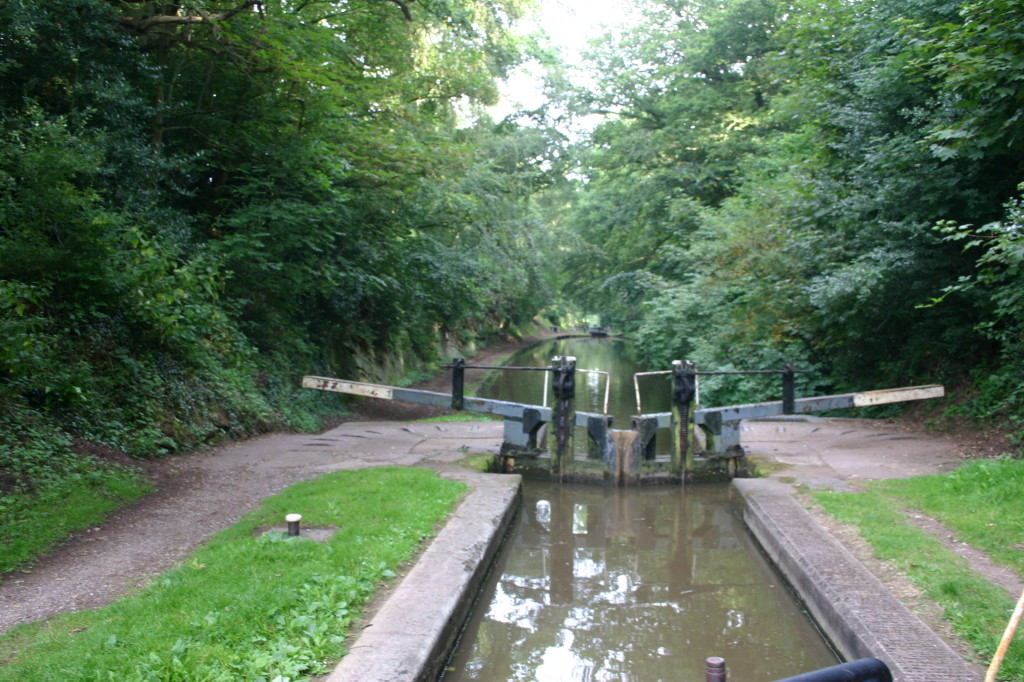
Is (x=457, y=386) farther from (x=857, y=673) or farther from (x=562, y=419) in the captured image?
(x=857, y=673)

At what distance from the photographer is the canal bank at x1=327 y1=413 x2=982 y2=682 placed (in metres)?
4.13

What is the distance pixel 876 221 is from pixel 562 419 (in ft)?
17.7

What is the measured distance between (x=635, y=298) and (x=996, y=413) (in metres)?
17.2

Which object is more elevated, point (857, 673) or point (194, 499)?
point (857, 673)

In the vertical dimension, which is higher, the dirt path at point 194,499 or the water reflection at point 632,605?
the dirt path at point 194,499

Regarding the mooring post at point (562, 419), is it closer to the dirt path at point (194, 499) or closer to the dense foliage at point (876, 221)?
the dirt path at point (194, 499)

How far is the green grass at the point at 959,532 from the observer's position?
15.0ft

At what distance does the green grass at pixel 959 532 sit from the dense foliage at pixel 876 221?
205 cm

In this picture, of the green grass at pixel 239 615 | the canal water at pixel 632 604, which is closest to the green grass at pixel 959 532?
the canal water at pixel 632 604

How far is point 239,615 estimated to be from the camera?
442 centimetres

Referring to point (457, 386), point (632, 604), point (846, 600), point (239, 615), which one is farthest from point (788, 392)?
point (239, 615)

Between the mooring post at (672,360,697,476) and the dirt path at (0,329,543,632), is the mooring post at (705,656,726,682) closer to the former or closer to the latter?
the dirt path at (0,329,543,632)

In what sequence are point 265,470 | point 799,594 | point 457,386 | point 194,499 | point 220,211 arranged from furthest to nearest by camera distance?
1. point 220,211
2. point 457,386
3. point 265,470
4. point 194,499
5. point 799,594

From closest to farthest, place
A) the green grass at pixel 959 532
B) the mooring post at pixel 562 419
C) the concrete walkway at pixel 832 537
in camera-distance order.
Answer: the concrete walkway at pixel 832 537 < the green grass at pixel 959 532 < the mooring post at pixel 562 419
